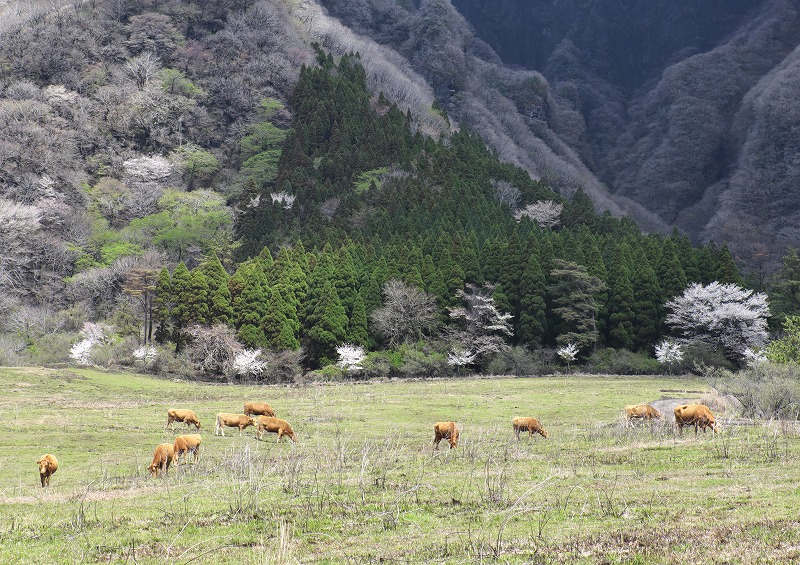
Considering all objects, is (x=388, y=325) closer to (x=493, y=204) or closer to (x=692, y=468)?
(x=493, y=204)

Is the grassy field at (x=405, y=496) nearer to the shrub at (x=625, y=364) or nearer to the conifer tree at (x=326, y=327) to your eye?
the shrub at (x=625, y=364)

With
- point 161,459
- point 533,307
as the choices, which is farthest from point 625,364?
point 161,459

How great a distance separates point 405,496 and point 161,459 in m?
7.91

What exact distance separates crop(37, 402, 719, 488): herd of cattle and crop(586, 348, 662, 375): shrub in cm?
2970

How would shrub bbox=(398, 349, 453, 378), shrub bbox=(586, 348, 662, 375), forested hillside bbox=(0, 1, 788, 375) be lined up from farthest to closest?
forested hillside bbox=(0, 1, 788, 375) → shrub bbox=(398, 349, 453, 378) → shrub bbox=(586, 348, 662, 375)

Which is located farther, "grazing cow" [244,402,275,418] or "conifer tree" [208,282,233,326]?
"conifer tree" [208,282,233,326]

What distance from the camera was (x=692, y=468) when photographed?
16.6 meters

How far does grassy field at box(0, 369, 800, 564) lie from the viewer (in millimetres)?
10445

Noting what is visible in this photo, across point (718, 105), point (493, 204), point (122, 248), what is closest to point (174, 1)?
point (122, 248)

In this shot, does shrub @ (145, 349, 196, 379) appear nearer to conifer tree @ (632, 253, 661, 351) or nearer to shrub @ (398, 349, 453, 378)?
shrub @ (398, 349, 453, 378)

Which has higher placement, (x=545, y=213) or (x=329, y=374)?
(x=545, y=213)

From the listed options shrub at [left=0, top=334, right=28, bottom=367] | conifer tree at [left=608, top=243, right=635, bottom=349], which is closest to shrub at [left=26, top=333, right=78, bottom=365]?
shrub at [left=0, top=334, right=28, bottom=367]

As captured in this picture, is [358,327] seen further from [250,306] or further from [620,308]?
[620,308]

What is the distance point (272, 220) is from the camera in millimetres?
87500
